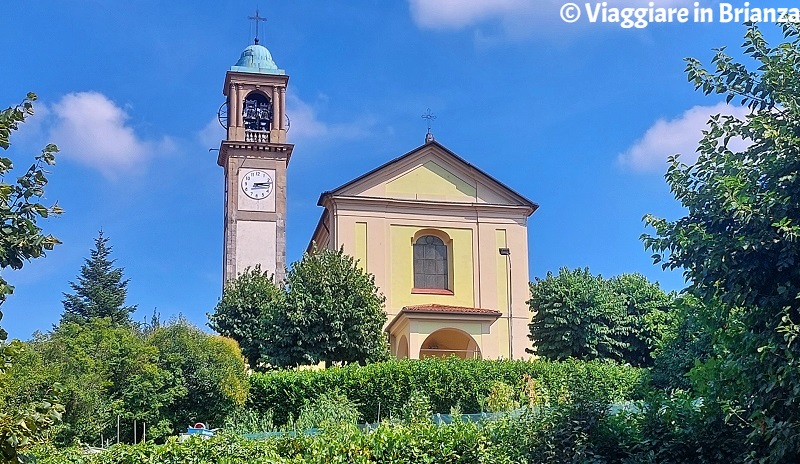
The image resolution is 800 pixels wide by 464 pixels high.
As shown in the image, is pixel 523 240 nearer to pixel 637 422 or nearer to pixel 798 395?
pixel 637 422

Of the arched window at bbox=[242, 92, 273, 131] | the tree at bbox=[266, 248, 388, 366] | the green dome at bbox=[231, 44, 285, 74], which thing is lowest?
the tree at bbox=[266, 248, 388, 366]

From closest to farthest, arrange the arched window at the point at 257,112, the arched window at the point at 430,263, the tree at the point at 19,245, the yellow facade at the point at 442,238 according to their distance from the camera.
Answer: the tree at the point at 19,245, the yellow facade at the point at 442,238, the arched window at the point at 430,263, the arched window at the point at 257,112

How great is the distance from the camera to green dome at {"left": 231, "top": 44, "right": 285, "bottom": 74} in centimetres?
4150

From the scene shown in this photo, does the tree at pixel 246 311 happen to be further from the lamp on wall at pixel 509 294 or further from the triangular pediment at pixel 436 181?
the lamp on wall at pixel 509 294

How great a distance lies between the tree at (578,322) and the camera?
2942cm

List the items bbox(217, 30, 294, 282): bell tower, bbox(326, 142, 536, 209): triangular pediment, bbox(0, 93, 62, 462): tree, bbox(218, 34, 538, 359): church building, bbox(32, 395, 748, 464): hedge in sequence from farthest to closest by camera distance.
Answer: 1. bbox(217, 30, 294, 282): bell tower
2. bbox(326, 142, 536, 209): triangular pediment
3. bbox(218, 34, 538, 359): church building
4. bbox(32, 395, 748, 464): hedge
5. bbox(0, 93, 62, 462): tree

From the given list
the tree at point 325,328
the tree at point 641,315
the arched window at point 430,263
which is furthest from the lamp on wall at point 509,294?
the tree at point 325,328

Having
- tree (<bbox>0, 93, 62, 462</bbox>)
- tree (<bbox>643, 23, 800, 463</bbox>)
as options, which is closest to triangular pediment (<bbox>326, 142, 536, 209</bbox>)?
tree (<bbox>643, 23, 800, 463</bbox>)

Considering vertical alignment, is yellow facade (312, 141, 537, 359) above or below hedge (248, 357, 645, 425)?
above

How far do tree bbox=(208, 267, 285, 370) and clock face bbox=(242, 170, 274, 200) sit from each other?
18.2ft

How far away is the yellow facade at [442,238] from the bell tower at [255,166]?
3.45 meters

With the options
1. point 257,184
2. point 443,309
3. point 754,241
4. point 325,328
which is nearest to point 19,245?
point 754,241

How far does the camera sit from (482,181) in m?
36.1

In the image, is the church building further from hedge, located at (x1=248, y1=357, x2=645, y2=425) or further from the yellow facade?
hedge, located at (x1=248, y1=357, x2=645, y2=425)
